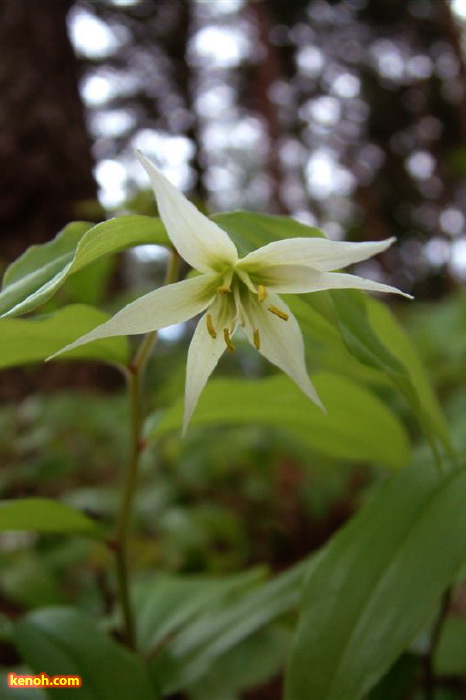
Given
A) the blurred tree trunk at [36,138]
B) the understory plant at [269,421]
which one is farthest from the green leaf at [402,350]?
the blurred tree trunk at [36,138]

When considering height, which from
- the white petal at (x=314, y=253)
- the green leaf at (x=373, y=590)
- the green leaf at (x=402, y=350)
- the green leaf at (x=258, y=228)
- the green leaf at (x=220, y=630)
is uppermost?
the green leaf at (x=258, y=228)

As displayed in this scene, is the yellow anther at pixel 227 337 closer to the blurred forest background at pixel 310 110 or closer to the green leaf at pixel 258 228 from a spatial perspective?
the green leaf at pixel 258 228

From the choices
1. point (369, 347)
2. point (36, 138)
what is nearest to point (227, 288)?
point (369, 347)

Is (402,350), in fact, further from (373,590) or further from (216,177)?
(216,177)

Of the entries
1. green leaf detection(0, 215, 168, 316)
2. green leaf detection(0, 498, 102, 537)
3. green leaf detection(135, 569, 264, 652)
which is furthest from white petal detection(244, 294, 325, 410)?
green leaf detection(135, 569, 264, 652)

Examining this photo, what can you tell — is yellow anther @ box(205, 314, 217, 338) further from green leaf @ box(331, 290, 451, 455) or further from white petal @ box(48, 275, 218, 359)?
green leaf @ box(331, 290, 451, 455)

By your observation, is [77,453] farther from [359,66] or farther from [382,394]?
[359,66]
